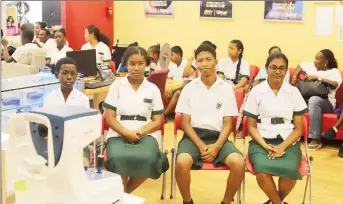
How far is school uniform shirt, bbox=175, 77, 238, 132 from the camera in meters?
3.63

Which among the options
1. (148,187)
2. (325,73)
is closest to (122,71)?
(148,187)

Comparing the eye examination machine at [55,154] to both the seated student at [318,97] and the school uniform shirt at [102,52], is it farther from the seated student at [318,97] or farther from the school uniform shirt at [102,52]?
the school uniform shirt at [102,52]

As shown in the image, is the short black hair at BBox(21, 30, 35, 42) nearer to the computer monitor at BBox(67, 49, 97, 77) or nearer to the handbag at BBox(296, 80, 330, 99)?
the computer monitor at BBox(67, 49, 97, 77)

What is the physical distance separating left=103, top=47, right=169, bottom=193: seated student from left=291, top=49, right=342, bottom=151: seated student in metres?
2.61

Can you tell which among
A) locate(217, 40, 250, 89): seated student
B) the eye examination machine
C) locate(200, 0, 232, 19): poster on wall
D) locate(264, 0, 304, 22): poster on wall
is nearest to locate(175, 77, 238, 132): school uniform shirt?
the eye examination machine

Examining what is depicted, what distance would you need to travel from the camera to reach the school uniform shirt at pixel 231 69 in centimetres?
625

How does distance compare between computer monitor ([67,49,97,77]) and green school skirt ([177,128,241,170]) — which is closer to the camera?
green school skirt ([177,128,241,170])

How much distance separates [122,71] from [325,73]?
2.39 metres

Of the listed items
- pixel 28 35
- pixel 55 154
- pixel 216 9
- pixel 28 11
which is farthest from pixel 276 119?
pixel 28 11

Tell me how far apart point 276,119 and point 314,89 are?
7.55ft

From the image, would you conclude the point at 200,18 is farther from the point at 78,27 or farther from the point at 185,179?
the point at 185,179

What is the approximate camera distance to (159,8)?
26.2 feet

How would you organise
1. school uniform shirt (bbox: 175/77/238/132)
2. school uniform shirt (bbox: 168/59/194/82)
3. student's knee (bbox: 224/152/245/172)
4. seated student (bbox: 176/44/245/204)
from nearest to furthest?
student's knee (bbox: 224/152/245/172) < seated student (bbox: 176/44/245/204) < school uniform shirt (bbox: 175/77/238/132) < school uniform shirt (bbox: 168/59/194/82)

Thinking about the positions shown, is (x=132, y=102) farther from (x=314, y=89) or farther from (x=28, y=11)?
(x=28, y=11)
